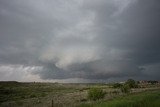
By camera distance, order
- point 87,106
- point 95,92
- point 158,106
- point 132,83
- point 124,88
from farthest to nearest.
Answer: point 132,83, point 124,88, point 95,92, point 87,106, point 158,106

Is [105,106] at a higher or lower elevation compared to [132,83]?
lower

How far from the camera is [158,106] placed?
29.5 meters

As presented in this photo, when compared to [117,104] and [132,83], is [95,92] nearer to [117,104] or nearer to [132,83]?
[117,104]

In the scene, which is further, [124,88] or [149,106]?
[124,88]

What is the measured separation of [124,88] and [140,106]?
3486 cm

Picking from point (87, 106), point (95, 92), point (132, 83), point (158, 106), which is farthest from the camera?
point (132, 83)

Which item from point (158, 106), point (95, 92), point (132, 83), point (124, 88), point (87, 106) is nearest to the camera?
point (158, 106)

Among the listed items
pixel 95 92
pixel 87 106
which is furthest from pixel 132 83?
pixel 87 106

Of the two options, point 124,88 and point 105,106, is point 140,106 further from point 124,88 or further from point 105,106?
point 124,88

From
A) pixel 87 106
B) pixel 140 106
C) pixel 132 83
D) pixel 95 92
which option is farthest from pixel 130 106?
pixel 132 83

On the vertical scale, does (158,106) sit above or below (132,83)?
below

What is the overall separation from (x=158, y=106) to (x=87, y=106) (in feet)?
29.8

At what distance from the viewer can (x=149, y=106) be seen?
30516 mm

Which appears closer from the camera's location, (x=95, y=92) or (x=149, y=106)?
(x=149, y=106)
